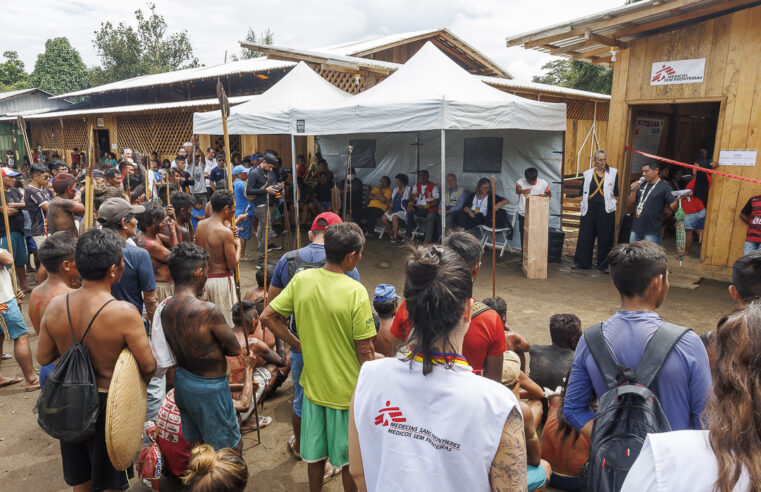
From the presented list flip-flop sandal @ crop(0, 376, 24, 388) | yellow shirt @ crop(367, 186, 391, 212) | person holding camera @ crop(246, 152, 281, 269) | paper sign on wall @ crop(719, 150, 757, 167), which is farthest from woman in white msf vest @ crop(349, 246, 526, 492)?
yellow shirt @ crop(367, 186, 391, 212)

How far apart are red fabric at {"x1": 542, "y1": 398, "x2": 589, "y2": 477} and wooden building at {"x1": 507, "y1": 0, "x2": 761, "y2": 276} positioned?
5.83 metres

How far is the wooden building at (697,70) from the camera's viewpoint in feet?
21.6

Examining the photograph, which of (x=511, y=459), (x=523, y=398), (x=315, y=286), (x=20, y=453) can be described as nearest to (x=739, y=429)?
(x=511, y=459)

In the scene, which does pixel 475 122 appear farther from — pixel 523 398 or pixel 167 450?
pixel 167 450

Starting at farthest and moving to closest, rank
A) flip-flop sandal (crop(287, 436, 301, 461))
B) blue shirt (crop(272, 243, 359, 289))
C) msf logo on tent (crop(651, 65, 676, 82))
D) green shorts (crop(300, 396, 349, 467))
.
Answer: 1. msf logo on tent (crop(651, 65, 676, 82))
2. flip-flop sandal (crop(287, 436, 301, 461))
3. blue shirt (crop(272, 243, 359, 289))
4. green shorts (crop(300, 396, 349, 467))

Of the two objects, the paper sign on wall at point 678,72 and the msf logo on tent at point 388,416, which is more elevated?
the paper sign on wall at point 678,72

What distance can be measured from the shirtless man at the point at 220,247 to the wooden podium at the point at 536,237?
15.4 ft

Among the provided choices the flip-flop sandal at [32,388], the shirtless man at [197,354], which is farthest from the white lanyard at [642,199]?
the flip-flop sandal at [32,388]

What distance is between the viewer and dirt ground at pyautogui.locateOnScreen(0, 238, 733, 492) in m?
3.12

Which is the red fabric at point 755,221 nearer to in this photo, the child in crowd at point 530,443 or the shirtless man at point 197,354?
the child in crowd at point 530,443

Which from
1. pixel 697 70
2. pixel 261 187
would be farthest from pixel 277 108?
pixel 697 70

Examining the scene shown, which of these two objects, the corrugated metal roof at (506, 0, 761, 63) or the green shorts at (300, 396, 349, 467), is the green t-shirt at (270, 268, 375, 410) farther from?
the corrugated metal roof at (506, 0, 761, 63)

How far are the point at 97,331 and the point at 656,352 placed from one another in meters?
2.42

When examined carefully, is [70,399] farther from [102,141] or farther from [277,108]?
[102,141]
